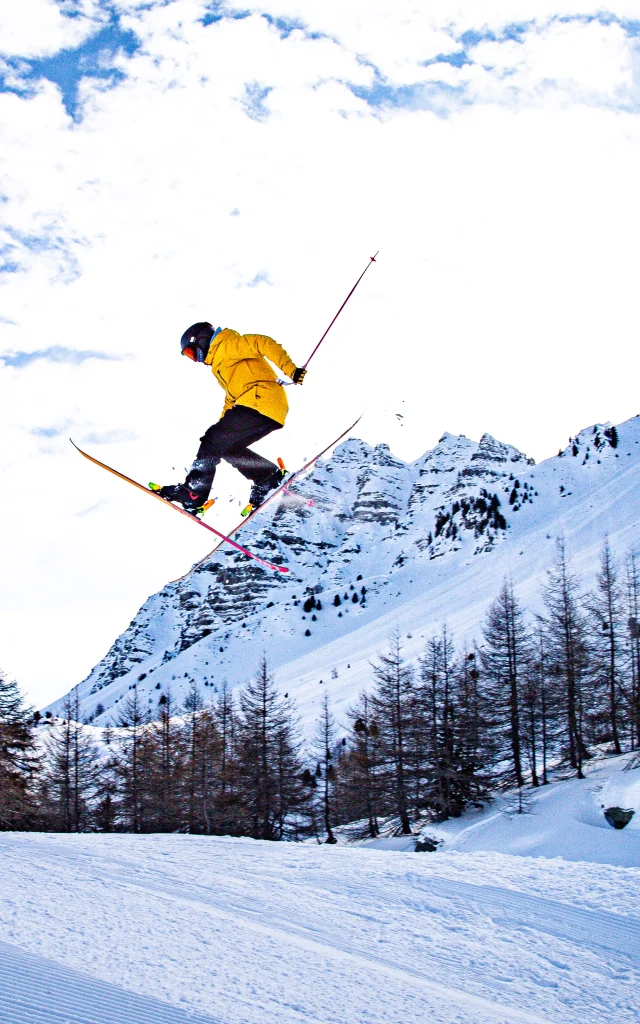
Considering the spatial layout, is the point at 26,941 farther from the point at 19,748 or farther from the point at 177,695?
the point at 177,695

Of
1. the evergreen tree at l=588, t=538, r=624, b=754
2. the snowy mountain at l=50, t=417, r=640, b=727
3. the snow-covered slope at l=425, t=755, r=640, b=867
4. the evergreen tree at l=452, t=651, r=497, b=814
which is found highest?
the snowy mountain at l=50, t=417, r=640, b=727

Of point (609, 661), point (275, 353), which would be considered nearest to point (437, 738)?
point (609, 661)

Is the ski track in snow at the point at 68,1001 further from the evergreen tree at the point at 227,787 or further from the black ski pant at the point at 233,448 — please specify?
the evergreen tree at the point at 227,787

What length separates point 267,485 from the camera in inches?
322

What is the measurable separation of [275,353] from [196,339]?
0.80 meters

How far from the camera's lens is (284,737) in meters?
30.2

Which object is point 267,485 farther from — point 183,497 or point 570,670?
point 570,670

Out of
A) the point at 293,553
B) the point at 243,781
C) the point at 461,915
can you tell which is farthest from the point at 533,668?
the point at 293,553

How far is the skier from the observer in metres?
6.92

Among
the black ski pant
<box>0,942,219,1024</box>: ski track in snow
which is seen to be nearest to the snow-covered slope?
the black ski pant

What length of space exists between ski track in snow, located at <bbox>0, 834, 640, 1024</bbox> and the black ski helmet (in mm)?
5040

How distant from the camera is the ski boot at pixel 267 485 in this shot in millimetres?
8133

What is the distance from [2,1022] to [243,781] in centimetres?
2631

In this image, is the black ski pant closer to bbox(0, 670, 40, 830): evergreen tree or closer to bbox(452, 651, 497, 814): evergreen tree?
bbox(0, 670, 40, 830): evergreen tree
